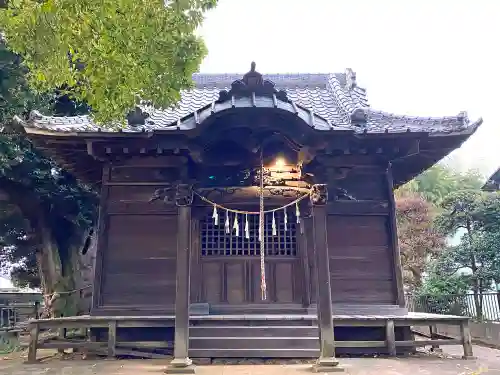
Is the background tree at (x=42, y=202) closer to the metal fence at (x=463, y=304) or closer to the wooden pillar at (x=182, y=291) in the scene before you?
the wooden pillar at (x=182, y=291)

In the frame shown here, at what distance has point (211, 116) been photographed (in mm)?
7258

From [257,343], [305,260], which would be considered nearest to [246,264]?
[305,260]

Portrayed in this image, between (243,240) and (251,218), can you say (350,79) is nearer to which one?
(251,218)

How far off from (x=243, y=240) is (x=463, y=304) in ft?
28.7

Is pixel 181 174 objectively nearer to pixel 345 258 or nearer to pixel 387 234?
pixel 345 258

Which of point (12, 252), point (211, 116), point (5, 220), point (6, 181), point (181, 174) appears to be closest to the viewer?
point (211, 116)

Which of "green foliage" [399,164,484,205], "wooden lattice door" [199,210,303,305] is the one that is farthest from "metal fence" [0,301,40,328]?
"green foliage" [399,164,484,205]

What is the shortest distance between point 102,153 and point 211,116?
2.84 meters

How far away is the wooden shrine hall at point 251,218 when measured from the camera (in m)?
7.61

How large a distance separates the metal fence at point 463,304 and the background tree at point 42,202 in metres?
12.4

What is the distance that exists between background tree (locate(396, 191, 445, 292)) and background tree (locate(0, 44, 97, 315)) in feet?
48.8

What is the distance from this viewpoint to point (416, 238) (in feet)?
67.3

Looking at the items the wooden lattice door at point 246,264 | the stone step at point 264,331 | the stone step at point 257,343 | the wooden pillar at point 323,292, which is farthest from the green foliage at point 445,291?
the wooden pillar at point 323,292

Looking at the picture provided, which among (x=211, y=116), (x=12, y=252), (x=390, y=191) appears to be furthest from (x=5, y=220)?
(x=390, y=191)
